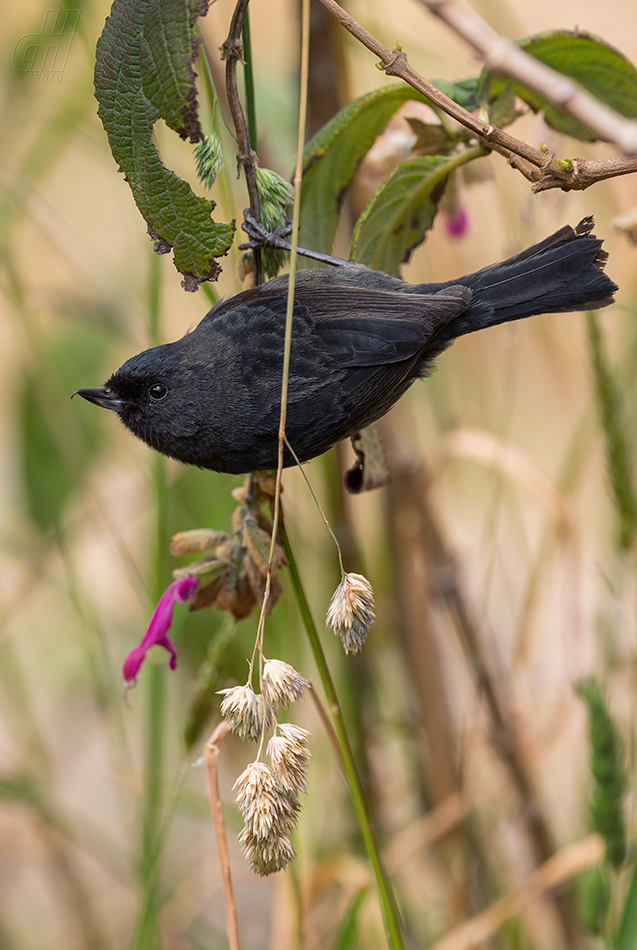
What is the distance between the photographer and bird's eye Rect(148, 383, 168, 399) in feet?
3.33

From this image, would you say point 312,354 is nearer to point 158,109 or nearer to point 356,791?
point 158,109

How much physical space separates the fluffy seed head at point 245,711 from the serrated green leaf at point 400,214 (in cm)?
52

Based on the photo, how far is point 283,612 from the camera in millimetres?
1112

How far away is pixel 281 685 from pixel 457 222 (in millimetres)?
820

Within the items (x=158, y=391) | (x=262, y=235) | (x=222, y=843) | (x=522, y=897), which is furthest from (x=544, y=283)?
(x=522, y=897)

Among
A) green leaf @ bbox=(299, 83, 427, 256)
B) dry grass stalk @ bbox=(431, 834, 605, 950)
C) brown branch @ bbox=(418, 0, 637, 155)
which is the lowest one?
dry grass stalk @ bbox=(431, 834, 605, 950)

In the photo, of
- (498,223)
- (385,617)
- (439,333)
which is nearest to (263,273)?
(439,333)

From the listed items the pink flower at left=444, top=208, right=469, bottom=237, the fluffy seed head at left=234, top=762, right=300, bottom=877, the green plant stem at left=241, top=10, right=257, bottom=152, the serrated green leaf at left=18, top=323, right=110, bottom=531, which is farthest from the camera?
the serrated green leaf at left=18, top=323, right=110, bottom=531

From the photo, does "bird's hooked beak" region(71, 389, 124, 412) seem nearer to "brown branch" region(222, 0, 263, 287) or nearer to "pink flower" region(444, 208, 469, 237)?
"brown branch" region(222, 0, 263, 287)

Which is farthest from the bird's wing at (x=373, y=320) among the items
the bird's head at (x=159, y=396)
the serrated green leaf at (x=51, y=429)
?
the serrated green leaf at (x=51, y=429)

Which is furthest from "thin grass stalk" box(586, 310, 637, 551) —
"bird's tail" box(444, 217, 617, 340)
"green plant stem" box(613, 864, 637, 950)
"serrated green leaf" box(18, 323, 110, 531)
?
"serrated green leaf" box(18, 323, 110, 531)

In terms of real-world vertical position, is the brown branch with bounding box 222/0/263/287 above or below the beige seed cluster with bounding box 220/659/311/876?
above

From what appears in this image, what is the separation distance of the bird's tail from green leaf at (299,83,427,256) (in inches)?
8.1

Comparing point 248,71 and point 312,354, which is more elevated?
point 248,71
